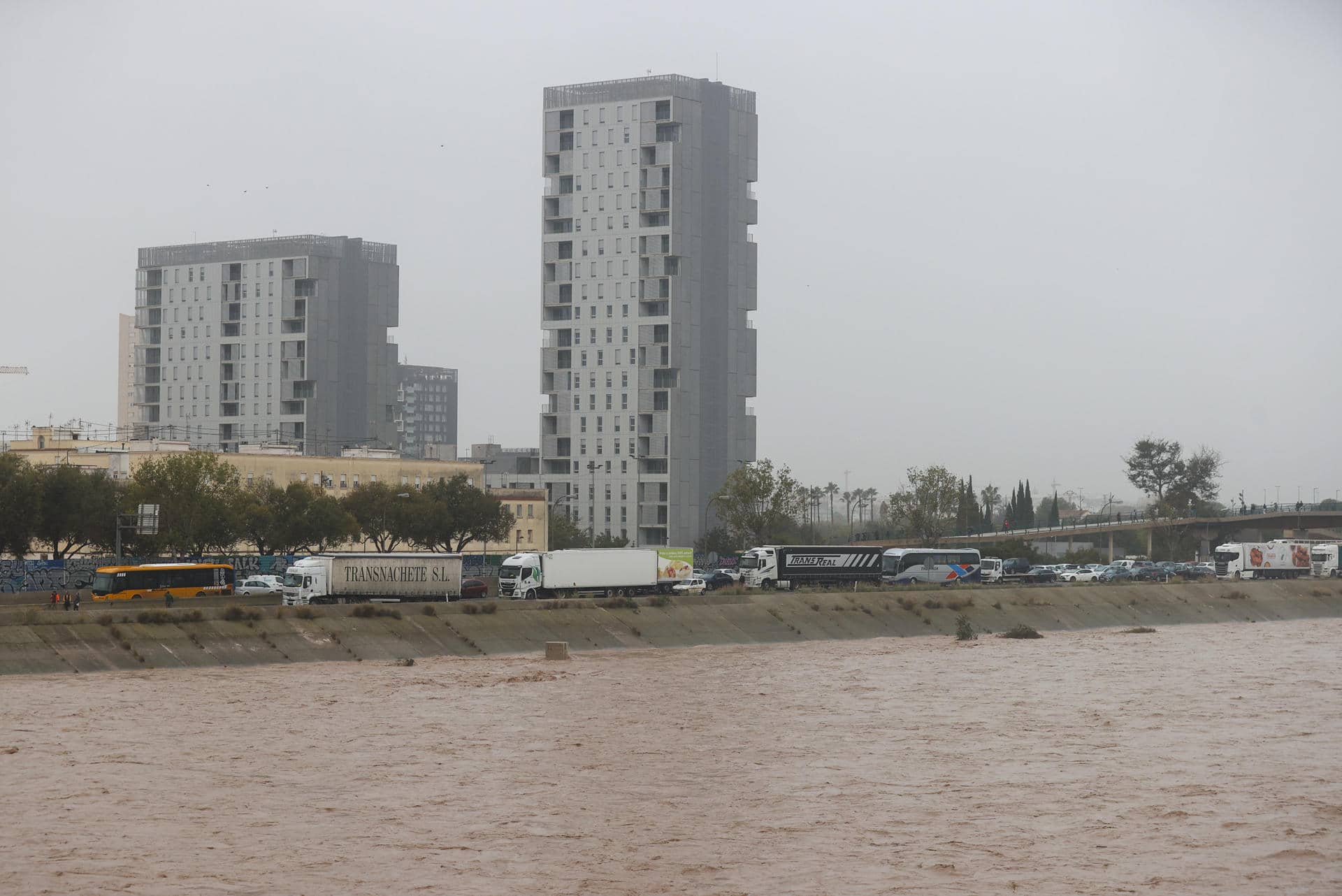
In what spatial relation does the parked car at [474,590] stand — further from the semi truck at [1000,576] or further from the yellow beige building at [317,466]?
the yellow beige building at [317,466]

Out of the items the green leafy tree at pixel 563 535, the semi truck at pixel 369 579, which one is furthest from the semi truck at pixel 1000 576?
the semi truck at pixel 369 579

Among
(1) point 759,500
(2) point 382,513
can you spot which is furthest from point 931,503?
(2) point 382,513

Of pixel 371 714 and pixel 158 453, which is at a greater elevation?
pixel 158 453

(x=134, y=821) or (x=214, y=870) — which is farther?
(x=134, y=821)

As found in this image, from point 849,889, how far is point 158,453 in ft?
375

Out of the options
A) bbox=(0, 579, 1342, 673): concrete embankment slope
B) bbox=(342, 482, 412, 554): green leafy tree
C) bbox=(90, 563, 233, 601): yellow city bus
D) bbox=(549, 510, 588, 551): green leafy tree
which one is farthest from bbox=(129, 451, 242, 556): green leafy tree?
bbox=(549, 510, 588, 551): green leafy tree

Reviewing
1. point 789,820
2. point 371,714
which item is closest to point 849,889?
point 789,820

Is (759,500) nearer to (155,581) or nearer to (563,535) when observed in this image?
(563,535)

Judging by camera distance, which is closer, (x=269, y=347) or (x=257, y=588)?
(x=257, y=588)

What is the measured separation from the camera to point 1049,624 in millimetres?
86500

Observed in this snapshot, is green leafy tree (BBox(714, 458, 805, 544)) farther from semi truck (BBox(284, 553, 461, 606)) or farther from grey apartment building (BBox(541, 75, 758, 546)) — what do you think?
semi truck (BBox(284, 553, 461, 606))

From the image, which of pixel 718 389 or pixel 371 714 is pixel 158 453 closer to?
pixel 718 389

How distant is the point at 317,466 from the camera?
454 feet

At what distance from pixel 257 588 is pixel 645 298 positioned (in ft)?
278
